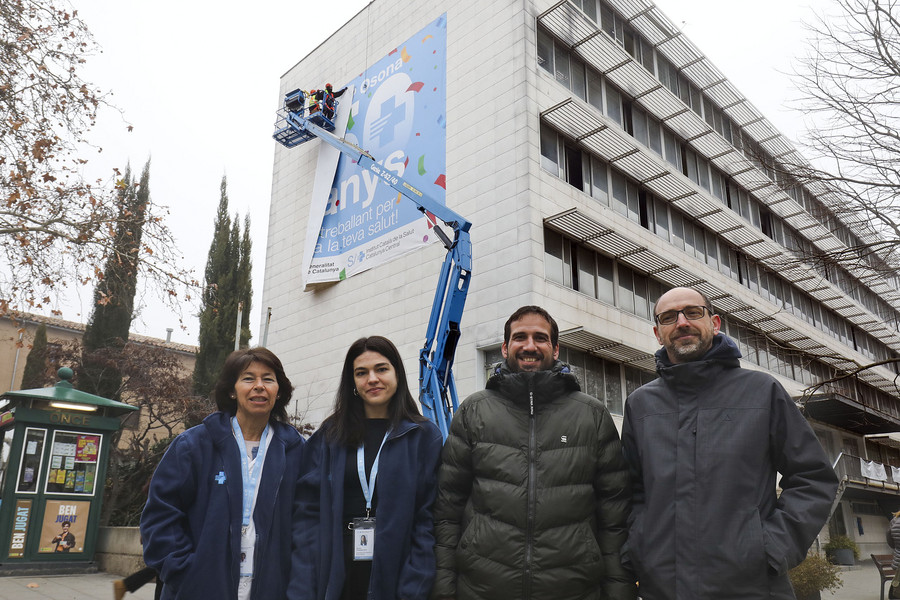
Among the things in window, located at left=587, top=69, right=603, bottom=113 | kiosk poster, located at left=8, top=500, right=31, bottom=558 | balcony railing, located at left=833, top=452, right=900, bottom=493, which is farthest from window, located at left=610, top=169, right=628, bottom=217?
kiosk poster, located at left=8, top=500, right=31, bottom=558

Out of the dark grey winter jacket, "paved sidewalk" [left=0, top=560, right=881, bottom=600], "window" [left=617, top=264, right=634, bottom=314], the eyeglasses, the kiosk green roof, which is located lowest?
"paved sidewalk" [left=0, top=560, right=881, bottom=600]

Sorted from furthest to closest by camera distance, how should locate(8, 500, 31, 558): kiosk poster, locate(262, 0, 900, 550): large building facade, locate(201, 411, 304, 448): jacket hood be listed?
1. locate(262, 0, 900, 550): large building facade
2. locate(8, 500, 31, 558): kiosk poster
3. locate(201, 411, 304, 448): jacket hood

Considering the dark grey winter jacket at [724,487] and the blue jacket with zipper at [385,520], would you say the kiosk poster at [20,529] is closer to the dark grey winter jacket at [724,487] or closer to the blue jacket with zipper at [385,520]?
the blue jacket with zipper at [385,520]

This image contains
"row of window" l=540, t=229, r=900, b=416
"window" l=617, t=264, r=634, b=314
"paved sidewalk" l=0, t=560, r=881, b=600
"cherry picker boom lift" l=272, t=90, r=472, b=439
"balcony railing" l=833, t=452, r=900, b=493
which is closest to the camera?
"paved sidewalk" l=0, t=560, r=881, b=600

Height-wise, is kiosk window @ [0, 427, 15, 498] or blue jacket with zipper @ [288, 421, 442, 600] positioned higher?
kiosk window @ [0, 427, 15, 498]

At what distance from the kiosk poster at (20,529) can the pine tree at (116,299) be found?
3.42 metres

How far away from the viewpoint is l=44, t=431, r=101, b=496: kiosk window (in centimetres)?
1096

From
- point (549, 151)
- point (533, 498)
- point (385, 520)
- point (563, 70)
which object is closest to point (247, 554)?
point (385, 520)

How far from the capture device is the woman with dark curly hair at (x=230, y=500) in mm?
3082

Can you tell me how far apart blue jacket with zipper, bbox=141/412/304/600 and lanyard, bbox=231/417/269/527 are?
0.11 ft

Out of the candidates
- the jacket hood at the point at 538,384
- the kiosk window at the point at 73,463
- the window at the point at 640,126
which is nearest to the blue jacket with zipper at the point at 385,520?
the jacket hood at the point at 538,384

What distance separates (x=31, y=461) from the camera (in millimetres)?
10750

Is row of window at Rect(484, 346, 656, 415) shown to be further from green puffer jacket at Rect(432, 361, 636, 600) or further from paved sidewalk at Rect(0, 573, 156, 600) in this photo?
green puffer jacket at Rect(432, 361, 636, 600)

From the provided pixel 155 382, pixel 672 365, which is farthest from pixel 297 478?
pixel 155 382
